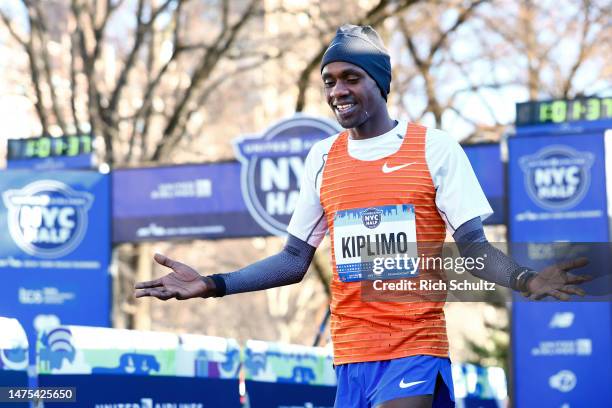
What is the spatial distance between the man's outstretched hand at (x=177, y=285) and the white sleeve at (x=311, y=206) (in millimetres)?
478

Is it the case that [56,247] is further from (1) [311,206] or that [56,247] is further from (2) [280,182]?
(1) [311,206]

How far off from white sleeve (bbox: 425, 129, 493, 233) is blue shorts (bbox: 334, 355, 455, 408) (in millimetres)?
517

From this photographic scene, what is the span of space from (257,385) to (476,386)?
10.1 ft

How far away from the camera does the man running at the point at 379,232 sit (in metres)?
4.34

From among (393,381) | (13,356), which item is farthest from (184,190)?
(393,381)

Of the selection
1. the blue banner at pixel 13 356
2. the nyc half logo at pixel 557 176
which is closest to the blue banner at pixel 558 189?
the nyc half logo at pixel 557 176

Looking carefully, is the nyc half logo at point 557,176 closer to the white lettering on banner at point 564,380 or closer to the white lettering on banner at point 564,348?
the white lettering on banner at point 564,348

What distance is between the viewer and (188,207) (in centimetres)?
1514

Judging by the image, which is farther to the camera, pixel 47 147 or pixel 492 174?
pixel 47 147

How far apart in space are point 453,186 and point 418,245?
254 millimetres

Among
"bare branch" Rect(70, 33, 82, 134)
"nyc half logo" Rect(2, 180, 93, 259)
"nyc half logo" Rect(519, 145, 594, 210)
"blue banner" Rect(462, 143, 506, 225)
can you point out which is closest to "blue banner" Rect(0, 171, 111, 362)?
"nyc half logo" Rect(2, 180, 93, 259)

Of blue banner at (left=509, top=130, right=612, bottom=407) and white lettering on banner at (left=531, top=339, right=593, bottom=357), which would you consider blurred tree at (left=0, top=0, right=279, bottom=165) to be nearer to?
blue banner at (left=509, top=130, right=612, bottom=407)

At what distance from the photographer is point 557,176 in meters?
13.1

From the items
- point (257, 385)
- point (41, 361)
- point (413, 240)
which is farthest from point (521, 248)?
point (257, 385)
